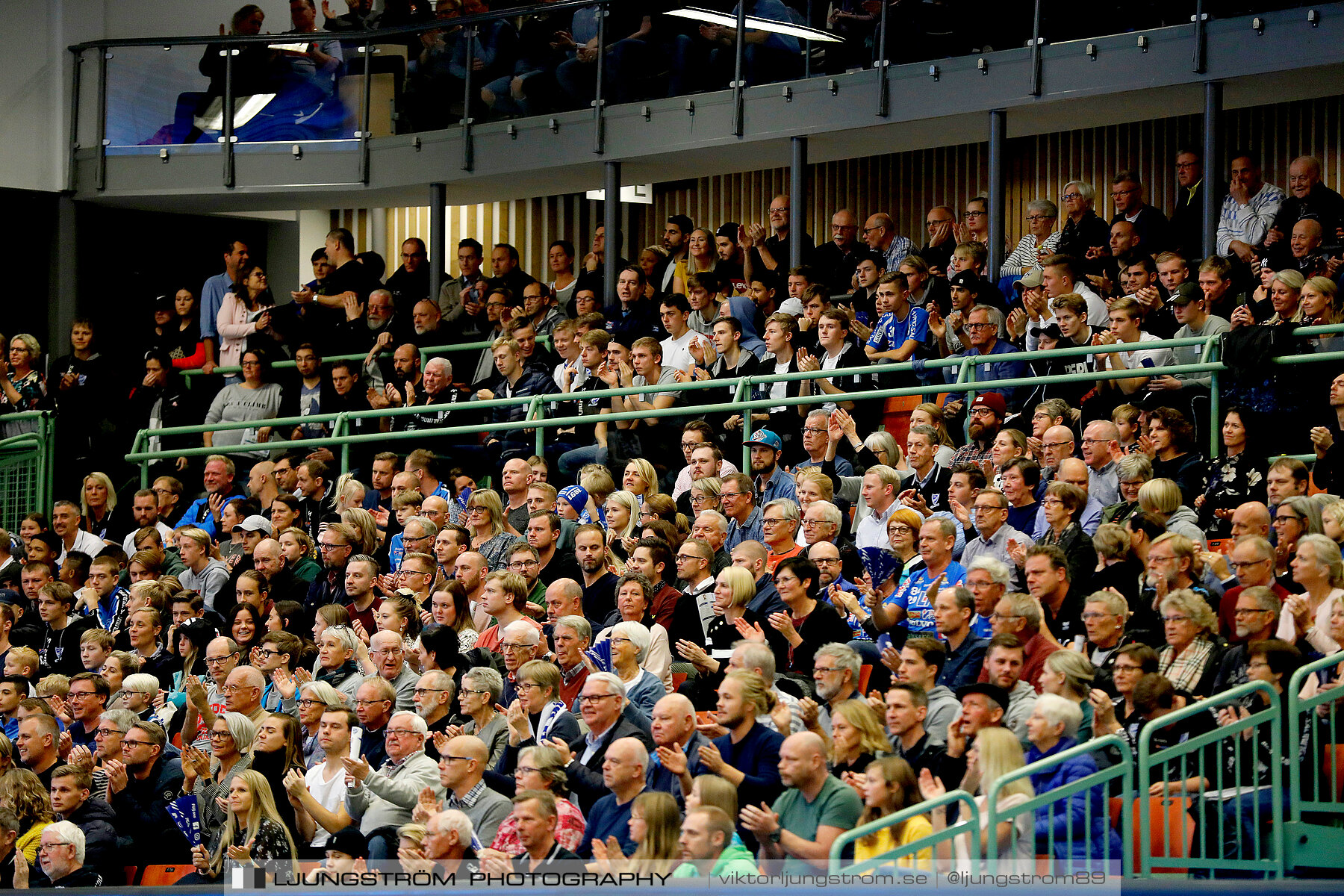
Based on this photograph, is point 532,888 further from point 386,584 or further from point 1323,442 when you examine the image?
point 386,584

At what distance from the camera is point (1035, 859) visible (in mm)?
6082

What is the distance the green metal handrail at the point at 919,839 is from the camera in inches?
233

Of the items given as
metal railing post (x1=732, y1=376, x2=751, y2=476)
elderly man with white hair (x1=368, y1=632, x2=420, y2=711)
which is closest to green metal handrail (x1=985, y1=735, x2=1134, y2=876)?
elderly man with white hair (x1=368, y1=632, x2=420, y2=711)

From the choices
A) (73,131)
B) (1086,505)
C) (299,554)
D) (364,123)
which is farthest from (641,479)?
(73,131)

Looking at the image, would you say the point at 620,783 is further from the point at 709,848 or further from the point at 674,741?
the point at 709,848

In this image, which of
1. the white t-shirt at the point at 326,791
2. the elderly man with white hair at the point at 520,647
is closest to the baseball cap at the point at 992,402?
the elderly man with white hair at the point at 520,647

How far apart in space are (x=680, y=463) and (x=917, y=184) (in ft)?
18.0

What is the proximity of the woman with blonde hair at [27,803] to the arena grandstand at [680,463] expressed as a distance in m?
0.03

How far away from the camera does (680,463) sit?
1095 cm

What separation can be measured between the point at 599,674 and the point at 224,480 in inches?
220

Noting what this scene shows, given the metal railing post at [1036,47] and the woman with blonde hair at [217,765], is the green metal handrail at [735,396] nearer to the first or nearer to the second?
the metal railing post at [1036,47]

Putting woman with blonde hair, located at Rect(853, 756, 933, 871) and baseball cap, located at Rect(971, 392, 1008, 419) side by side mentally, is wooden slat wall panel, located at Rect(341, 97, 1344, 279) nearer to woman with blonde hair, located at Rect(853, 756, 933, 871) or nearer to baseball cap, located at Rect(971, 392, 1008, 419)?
baseball cap, located at Rect(971, 392, 1008, 419)

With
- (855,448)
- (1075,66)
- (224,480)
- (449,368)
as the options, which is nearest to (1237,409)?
(855,448)

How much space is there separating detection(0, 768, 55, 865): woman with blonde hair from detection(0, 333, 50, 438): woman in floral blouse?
5945 millimetres
